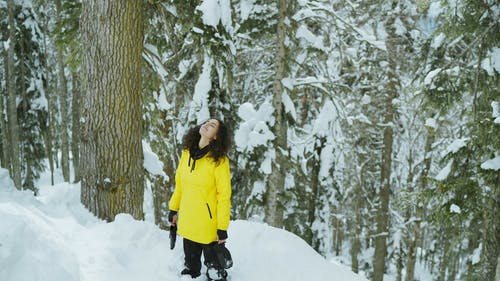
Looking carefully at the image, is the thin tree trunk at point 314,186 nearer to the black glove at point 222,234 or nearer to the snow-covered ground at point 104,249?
the snow-covered ground at point 104,249

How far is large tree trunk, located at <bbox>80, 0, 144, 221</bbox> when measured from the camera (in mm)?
5035

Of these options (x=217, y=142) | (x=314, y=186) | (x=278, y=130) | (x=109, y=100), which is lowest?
(x=314, y=186)

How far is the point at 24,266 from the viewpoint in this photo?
3.34 m

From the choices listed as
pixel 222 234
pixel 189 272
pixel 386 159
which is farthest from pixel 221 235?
pixel 386 159

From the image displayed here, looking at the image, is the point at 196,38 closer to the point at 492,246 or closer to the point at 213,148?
the point at 213,148

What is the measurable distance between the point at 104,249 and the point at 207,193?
1.35 m

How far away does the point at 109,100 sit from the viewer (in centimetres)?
507

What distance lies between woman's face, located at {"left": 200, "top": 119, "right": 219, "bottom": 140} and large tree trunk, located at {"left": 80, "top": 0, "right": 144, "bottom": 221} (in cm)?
147

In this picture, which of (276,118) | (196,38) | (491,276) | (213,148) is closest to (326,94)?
(276,118)

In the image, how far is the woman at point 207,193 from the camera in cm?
411

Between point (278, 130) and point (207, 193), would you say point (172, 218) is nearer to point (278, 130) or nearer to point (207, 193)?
point (207, 193)

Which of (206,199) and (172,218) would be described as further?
(172,218)

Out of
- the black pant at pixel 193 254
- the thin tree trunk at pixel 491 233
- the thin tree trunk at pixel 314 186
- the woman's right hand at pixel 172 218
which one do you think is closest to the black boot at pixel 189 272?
the black pant at pixel 193 254

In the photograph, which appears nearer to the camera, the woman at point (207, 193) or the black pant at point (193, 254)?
the woman at point (207, 193)
